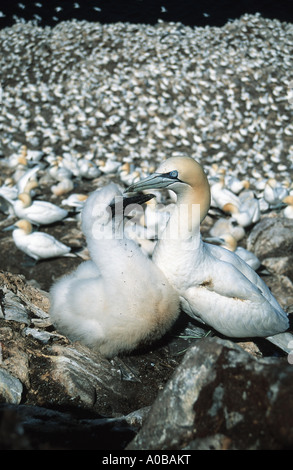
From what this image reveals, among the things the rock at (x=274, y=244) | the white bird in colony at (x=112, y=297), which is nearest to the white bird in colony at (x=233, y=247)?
the rock at (x=274, y=244)

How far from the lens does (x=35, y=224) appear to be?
7.55 metres

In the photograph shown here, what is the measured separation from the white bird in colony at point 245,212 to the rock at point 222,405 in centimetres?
533

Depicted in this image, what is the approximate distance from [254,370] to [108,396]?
1.52m

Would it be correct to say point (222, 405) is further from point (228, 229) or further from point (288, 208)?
point (288, 208)

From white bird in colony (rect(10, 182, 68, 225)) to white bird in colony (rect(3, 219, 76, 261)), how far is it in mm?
528

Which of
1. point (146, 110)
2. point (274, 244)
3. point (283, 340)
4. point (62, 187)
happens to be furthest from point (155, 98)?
point (283, 340)

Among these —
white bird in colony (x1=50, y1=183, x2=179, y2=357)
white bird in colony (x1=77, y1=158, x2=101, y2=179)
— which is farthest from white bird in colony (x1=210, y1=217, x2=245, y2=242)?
white bird in colony (x1=50, y1=183, x2=179, y2=357)

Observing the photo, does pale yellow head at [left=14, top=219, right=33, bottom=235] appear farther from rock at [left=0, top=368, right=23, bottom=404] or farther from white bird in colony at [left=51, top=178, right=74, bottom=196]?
rock at [left=0, top=368, right=23, bottom=404]

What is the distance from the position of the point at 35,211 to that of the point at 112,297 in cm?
406

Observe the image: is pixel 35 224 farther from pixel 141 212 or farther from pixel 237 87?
pixel 237 87

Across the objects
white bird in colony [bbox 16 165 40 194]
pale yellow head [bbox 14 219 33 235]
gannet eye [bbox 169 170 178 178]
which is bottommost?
white bird in colony [bbox 16 165 40 194]

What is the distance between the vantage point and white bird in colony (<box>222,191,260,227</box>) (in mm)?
7477

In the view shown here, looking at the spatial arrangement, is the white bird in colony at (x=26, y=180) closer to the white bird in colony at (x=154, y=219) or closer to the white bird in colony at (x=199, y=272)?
the white bird in colony at (x=154, y=219)

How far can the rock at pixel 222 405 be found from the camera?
6.49ft
